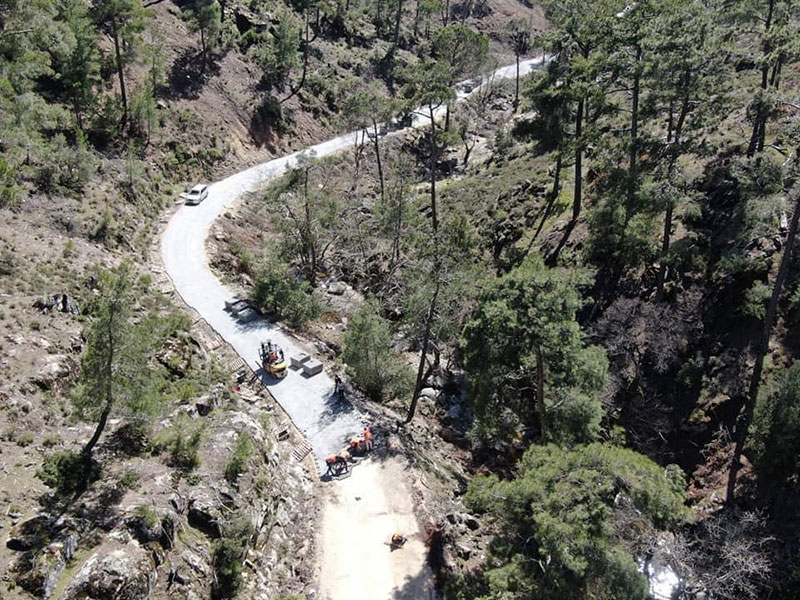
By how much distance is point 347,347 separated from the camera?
95.3 feet

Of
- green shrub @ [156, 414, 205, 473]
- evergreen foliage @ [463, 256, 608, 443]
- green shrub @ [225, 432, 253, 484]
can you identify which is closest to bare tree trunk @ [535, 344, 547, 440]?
evergreen foliage @ [463, 256, 608, 443]

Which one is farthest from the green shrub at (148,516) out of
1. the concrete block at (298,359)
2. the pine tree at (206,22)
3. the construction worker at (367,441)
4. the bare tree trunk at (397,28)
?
the bare tree trunk at (397,28)

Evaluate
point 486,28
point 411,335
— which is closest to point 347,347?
point 411,335

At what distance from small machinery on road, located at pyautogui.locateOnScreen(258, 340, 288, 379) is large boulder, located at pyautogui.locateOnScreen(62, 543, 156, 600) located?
1409 centimetres

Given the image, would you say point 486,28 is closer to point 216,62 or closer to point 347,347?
point 216,62

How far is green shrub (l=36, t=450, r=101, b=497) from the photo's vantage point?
1667 cm

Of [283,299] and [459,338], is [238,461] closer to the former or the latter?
[459,338]

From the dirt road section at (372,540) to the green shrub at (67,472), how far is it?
856 centimetres

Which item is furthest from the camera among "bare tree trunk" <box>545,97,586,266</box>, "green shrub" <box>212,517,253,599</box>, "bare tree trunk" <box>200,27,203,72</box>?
"bare tree trunk" <box>200,27,203,72</box>

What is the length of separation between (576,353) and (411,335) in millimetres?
10997

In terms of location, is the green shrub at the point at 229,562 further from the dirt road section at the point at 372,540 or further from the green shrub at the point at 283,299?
the green shrub at the point at 283,299

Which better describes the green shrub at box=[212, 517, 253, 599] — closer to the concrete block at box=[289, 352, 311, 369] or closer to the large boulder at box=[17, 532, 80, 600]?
the large boulder at box=[17, 532, 80, 600]

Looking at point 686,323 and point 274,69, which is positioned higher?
point 274,69

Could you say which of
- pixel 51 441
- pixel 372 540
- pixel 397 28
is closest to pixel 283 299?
pixel 372 540
